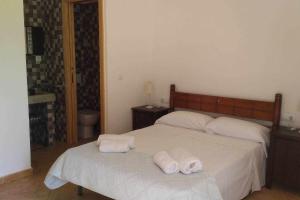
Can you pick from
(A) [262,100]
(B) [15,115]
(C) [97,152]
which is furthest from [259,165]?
(B) [15,115]

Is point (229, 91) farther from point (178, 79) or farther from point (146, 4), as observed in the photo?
point (146, 4)

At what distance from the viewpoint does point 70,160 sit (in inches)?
112

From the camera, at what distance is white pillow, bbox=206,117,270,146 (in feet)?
11.0

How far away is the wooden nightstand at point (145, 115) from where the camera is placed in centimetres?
434

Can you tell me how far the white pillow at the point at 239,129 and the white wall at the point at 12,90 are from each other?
6.98 feet

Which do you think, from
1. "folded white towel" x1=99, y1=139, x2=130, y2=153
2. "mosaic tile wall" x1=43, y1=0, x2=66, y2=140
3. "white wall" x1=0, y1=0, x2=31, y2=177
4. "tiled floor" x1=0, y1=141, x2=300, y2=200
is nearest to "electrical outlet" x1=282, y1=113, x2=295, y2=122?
"tiled floor" x1=0, y1=141, x2=300, y2=200

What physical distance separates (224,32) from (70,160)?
2.41 metres

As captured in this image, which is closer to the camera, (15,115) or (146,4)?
(15,115)

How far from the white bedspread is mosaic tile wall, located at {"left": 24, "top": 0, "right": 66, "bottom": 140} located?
1.92 meters

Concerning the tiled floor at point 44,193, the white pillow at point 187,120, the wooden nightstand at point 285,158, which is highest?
the white pillow at point 187,120

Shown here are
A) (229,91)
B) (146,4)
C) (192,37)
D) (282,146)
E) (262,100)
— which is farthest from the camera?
(146,4)

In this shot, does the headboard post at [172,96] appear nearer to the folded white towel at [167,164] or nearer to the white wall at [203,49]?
the white wall at [203,49]

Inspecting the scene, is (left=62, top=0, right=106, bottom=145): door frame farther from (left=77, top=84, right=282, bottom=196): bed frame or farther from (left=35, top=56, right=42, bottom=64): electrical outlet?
(left=77, top=84, right=282, bottom=196): bed frame

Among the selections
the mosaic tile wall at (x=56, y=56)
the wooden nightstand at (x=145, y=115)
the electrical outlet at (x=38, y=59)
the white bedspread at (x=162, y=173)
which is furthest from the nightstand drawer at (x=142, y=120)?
the electrical outlet at (x=38, y=59)
